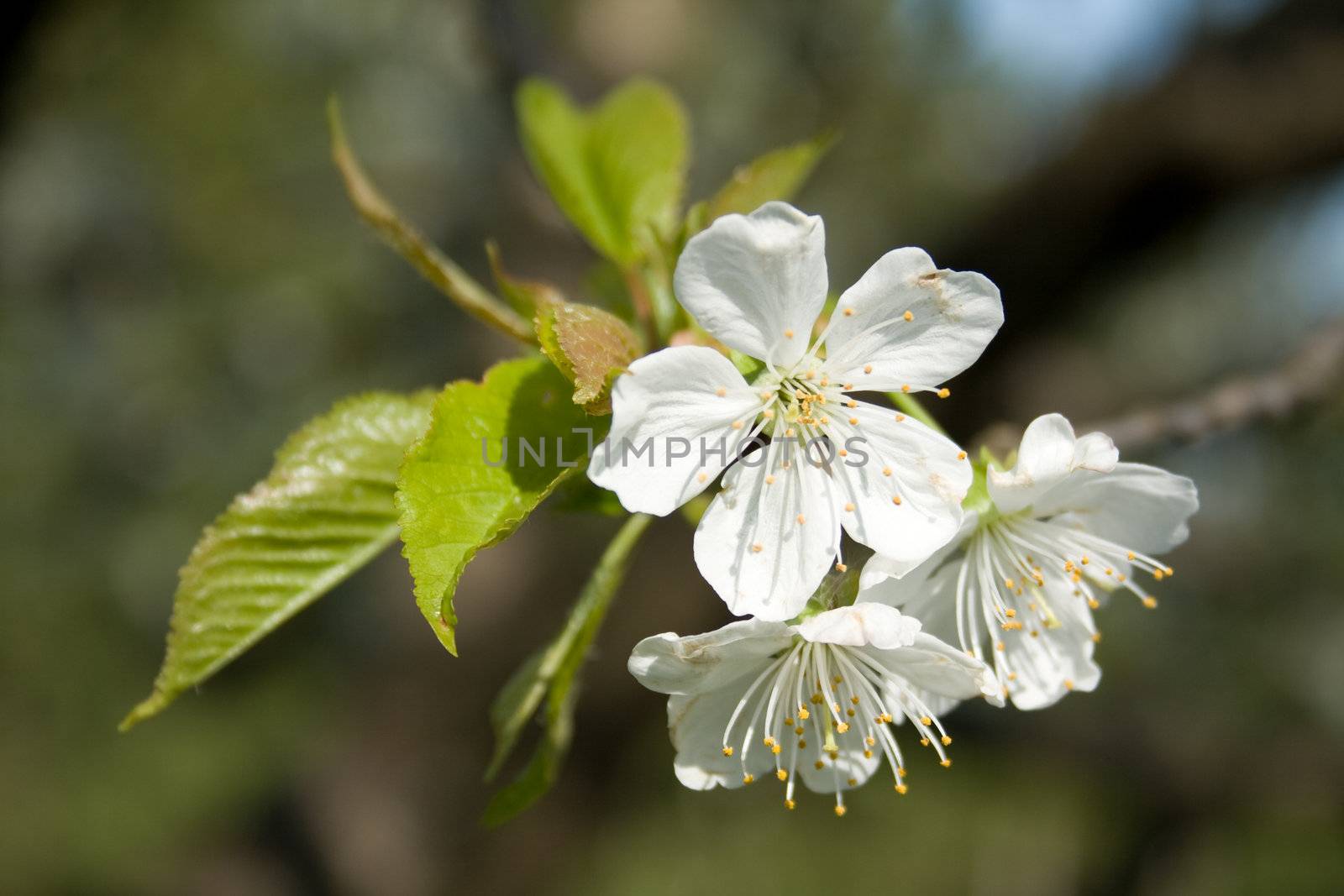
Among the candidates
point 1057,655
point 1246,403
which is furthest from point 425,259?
point 1246,403

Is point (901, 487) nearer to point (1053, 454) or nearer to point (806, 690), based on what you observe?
point (1053, 454)

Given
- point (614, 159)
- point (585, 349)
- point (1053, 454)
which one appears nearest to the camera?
point (585, 349)

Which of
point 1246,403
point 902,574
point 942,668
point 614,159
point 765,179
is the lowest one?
point 1246,403

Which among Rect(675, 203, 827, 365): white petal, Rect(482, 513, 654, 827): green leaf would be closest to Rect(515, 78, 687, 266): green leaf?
Rect(675, 203, 827, 365): white petal

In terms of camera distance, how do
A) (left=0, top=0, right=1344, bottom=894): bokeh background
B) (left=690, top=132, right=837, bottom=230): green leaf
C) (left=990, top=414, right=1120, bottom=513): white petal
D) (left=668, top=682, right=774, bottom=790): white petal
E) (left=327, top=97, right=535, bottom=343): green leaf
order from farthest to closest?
(left=0, top=0, right=1344, bottom=894): bokeh background < (left=690, top=132, right=837, bottom=230): green leaf < (left=327, top=97, right=535, bottom=343): green leaf < (left=668, top=682, right=774, bottom=790): white petal < (left=990, top=414, right=1120, bottom=513): white petal

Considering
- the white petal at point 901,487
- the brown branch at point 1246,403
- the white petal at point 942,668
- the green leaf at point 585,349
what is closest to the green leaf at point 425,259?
the green leaf at point 585,349

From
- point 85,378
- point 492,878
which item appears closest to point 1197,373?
point 492,878

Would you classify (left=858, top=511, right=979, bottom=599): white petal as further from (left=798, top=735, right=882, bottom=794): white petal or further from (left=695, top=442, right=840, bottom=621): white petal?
(left=798, top=735, right=882, bottom=794): white petal

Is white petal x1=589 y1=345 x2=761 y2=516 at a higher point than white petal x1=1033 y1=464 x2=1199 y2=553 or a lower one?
higher
